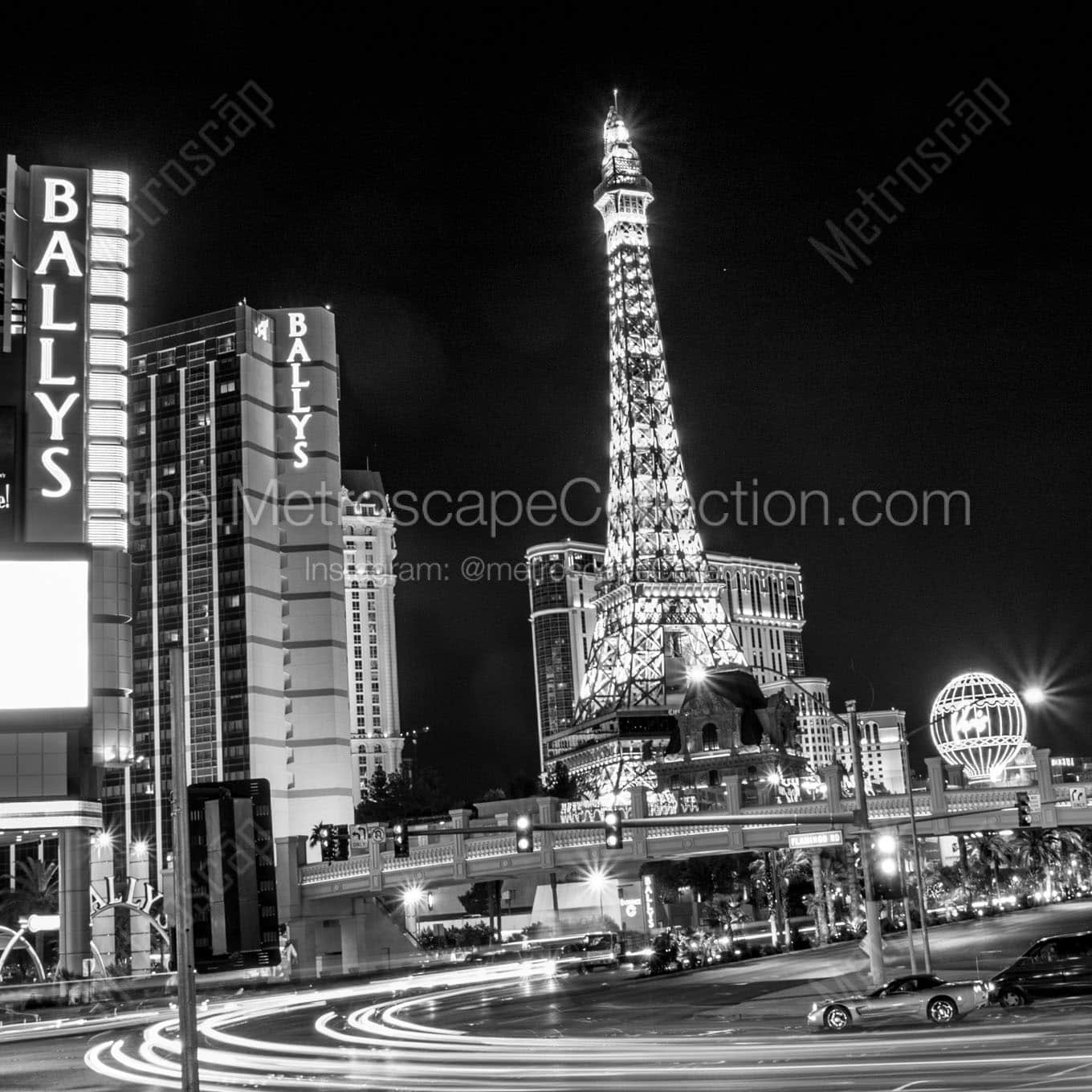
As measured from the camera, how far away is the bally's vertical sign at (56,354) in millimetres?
67750

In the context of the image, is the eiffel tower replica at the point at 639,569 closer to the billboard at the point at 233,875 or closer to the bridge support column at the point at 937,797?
the bridge support column at the point at 937,797

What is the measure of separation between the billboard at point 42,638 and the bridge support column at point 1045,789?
40921 millimetres

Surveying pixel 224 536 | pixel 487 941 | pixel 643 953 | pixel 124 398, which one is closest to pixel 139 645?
pixel 224 536

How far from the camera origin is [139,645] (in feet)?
503

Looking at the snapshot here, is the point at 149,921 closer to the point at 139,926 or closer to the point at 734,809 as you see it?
the point at 734,809

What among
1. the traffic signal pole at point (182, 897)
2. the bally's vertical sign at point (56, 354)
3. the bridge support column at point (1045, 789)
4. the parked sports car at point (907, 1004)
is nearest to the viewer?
the traffic signal pole at point (182, 897)

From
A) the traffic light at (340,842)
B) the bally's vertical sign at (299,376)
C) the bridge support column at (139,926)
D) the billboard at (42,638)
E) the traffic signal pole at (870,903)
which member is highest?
the bally's vertical sign at (299,376)

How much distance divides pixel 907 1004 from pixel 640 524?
11055cm

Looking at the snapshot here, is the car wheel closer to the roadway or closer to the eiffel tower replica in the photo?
the roadway

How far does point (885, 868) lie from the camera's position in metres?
39.7

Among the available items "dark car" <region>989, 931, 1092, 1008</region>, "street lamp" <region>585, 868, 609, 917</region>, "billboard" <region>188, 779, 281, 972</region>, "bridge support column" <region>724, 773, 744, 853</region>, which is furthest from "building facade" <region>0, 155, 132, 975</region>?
"street lamp" <region>585, 868, 609, 917</region>

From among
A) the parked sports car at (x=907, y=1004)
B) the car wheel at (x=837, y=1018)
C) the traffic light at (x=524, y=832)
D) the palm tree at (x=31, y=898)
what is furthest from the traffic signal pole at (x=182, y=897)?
the palm tree at (x=31, y=898)

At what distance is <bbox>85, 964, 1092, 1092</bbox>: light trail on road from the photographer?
24.1m

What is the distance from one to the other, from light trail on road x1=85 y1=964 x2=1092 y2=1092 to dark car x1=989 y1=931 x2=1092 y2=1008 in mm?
3925
